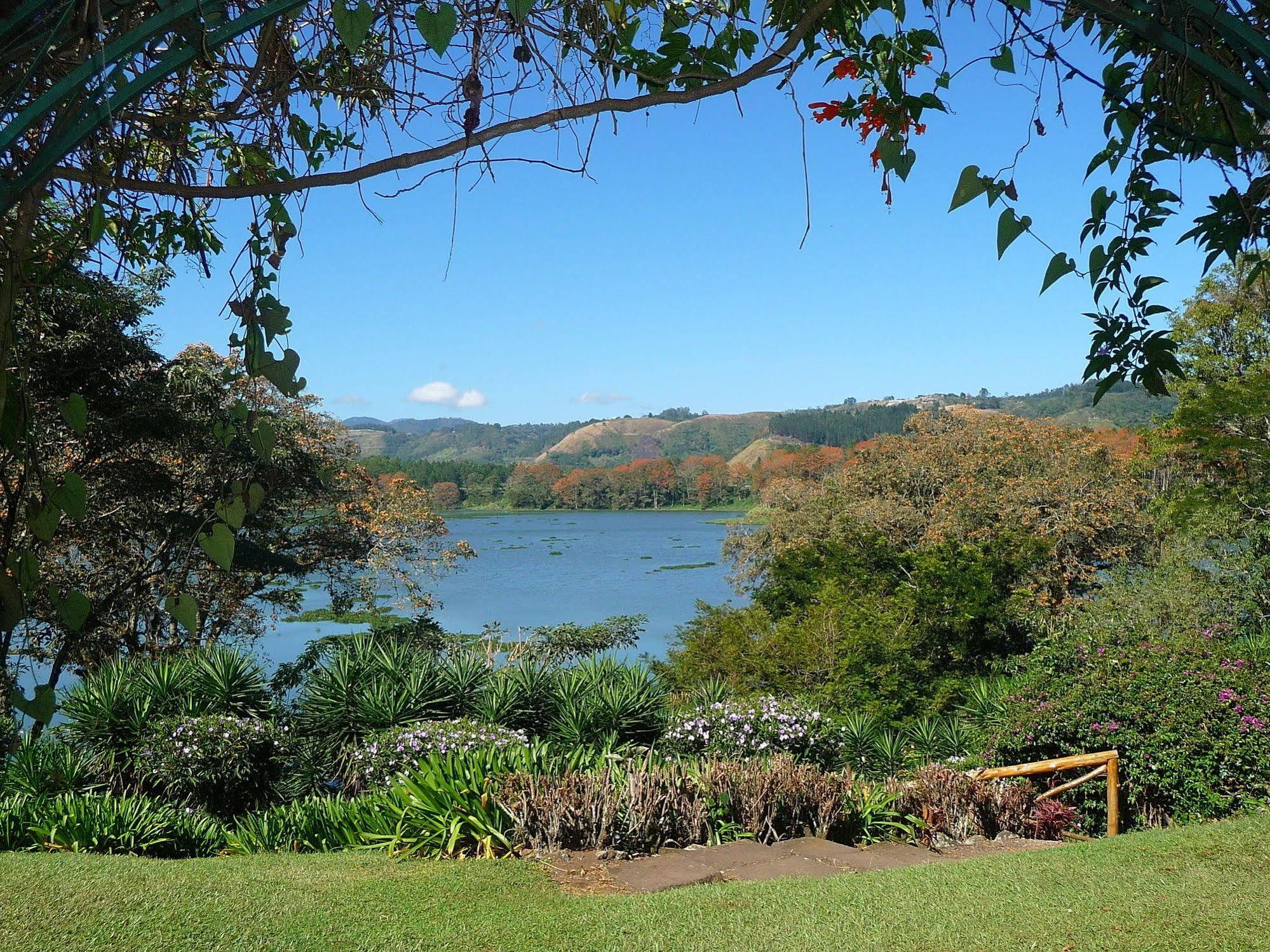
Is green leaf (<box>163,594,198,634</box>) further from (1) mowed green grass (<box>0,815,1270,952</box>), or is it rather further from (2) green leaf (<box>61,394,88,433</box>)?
(1) mowed green grass (<box>0,815,1270,952</box>)

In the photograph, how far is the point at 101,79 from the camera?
0.93m

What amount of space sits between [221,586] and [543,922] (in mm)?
12268

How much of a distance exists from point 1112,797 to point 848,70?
5233 mm

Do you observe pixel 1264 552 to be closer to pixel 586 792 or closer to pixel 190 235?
pixel 586 792

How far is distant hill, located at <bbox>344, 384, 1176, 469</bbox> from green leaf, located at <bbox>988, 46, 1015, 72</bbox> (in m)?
43.8

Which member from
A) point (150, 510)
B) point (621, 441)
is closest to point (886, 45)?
point (150, 510)

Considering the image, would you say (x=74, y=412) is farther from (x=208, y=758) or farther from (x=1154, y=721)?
(x=1154, y=721)

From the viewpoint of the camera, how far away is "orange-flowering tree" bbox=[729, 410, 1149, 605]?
18312 millimetres

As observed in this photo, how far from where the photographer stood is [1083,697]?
21.5 ft

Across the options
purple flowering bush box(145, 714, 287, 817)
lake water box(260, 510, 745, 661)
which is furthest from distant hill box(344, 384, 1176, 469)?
purple flowering bush box(145, 714, 287, 817)

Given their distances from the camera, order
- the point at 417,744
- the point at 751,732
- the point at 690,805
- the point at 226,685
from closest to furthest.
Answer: the point at 690,805 → the point at 417,744 → the point at 751,732 → the point at 226,685

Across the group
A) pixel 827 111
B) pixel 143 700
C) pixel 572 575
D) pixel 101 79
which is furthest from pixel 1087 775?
pixel 572 575

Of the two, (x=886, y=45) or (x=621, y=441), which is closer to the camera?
(x=886, y=45)

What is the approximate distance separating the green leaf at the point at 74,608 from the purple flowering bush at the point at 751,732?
230 inches
